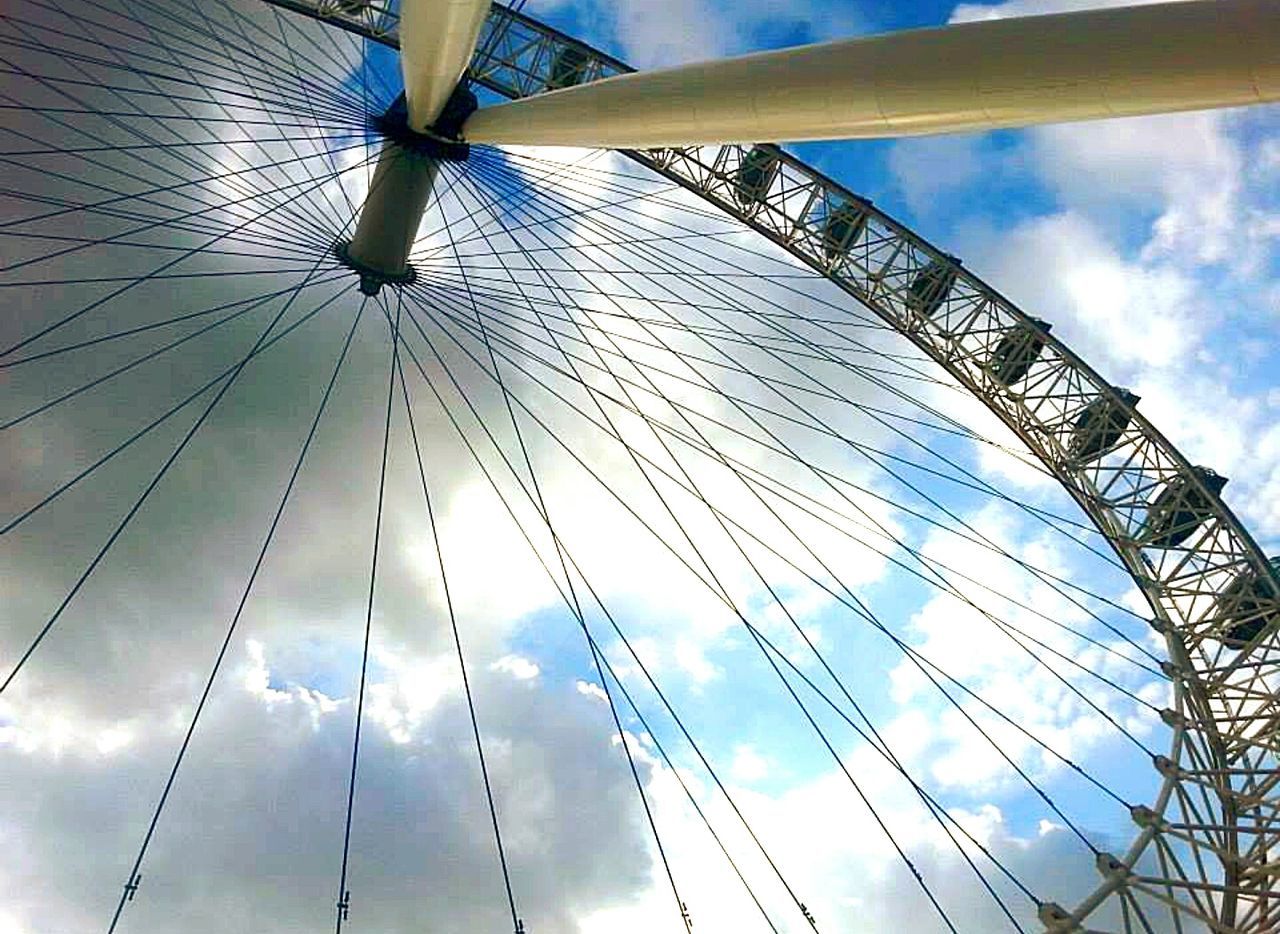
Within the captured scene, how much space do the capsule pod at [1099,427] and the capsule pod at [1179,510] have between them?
200cm

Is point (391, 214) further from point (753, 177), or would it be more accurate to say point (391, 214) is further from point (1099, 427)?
point (1099, 427)

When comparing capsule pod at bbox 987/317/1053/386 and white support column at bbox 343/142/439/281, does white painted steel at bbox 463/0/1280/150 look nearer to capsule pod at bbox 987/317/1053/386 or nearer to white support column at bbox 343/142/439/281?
white support column at bbox 343/142/439/281

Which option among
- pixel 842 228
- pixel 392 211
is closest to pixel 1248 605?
pixel 842 228

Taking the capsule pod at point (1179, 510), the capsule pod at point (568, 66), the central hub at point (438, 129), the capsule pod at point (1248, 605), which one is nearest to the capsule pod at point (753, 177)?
the capsule pod at point (568, 66)

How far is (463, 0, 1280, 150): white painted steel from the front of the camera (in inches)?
246

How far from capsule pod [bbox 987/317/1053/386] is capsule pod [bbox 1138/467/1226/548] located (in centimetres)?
518

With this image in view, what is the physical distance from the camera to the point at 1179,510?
25.5 m

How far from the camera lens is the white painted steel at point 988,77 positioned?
6.24 meters

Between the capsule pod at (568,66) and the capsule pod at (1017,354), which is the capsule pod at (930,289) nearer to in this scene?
the capsule pod at (1017,354)

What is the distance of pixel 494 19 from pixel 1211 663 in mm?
26854

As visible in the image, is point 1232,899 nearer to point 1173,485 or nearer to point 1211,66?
point 1173,485

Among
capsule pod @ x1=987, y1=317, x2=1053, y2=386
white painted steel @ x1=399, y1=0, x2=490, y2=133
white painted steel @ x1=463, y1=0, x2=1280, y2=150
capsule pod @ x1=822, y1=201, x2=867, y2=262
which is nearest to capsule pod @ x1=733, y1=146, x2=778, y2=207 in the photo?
capsule pod @ x1=822, y1=201, x2=867, y2=262

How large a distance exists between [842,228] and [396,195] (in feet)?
47.2

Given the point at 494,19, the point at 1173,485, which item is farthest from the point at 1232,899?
the point at 494,19
